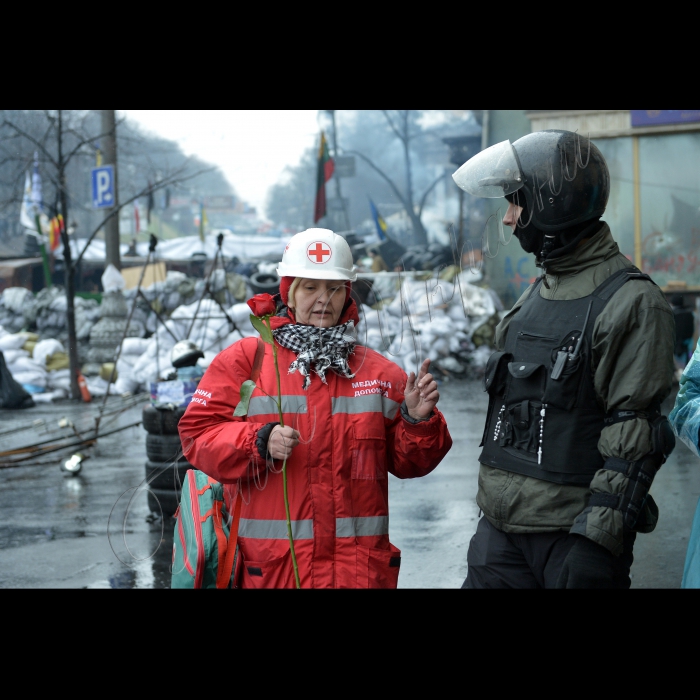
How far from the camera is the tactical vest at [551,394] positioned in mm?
2488

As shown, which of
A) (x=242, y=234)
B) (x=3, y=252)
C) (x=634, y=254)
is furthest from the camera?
(x=242, y=234)

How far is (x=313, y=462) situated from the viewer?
2.58m

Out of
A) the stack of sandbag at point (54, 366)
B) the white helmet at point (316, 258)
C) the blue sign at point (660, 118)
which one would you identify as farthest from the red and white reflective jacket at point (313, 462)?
the blue sign at point (660, 118)

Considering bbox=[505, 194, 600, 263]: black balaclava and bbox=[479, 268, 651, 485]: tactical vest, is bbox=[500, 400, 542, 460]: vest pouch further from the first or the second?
bbox=[505, 194, 600, 263]: black balaclava

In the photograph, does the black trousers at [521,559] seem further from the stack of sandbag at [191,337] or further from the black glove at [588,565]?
the stack of sandbag at [191,337]

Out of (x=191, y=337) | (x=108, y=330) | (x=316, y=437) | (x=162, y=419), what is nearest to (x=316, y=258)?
(x=316, y=437)

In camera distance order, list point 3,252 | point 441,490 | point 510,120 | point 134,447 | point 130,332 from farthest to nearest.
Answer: point 3,252 → point 510,120 → point 130,332 → point 134,447 → point 441,490

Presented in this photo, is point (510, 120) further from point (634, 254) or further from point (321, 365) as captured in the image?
point (321, 365)

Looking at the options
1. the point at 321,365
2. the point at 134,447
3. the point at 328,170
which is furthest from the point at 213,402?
the point at 328,170

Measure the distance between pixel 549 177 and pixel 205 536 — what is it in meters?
1.54

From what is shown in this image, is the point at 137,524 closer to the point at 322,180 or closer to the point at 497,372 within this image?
the point at 497,372

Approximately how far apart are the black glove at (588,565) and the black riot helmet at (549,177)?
0.94 meters

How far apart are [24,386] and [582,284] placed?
475 inches
